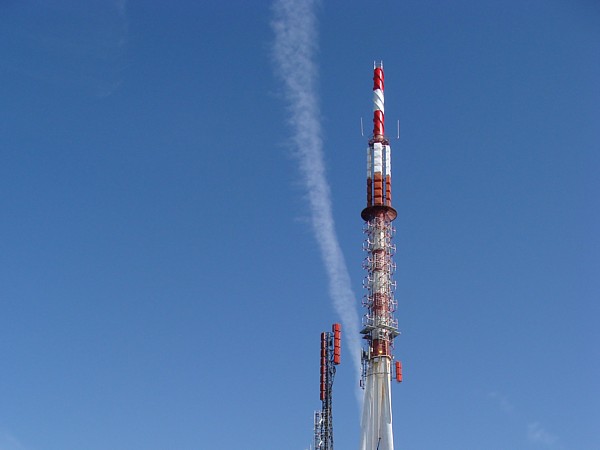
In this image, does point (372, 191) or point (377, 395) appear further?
point (372, 191)

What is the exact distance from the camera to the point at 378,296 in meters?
127

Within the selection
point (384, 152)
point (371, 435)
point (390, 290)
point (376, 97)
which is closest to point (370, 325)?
point (390, 290)

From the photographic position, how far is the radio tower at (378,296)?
120m

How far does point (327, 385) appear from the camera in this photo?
135 m

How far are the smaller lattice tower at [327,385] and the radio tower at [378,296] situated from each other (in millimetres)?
8713

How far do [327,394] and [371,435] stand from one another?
52.6 ft

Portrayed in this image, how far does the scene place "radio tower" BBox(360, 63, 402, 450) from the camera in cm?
12000

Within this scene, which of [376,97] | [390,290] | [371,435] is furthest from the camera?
[376,97]

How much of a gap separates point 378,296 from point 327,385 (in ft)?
55.6

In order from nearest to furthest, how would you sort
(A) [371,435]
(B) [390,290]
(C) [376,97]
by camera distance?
1. (A) [371,435]
2. (B) [390,290]
3. (C) [376,97]

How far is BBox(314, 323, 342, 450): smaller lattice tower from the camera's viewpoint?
13238cm

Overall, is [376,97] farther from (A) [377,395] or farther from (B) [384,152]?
(A) [377,395]

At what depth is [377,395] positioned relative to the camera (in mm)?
122062

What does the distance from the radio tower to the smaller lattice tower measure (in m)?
8.71
